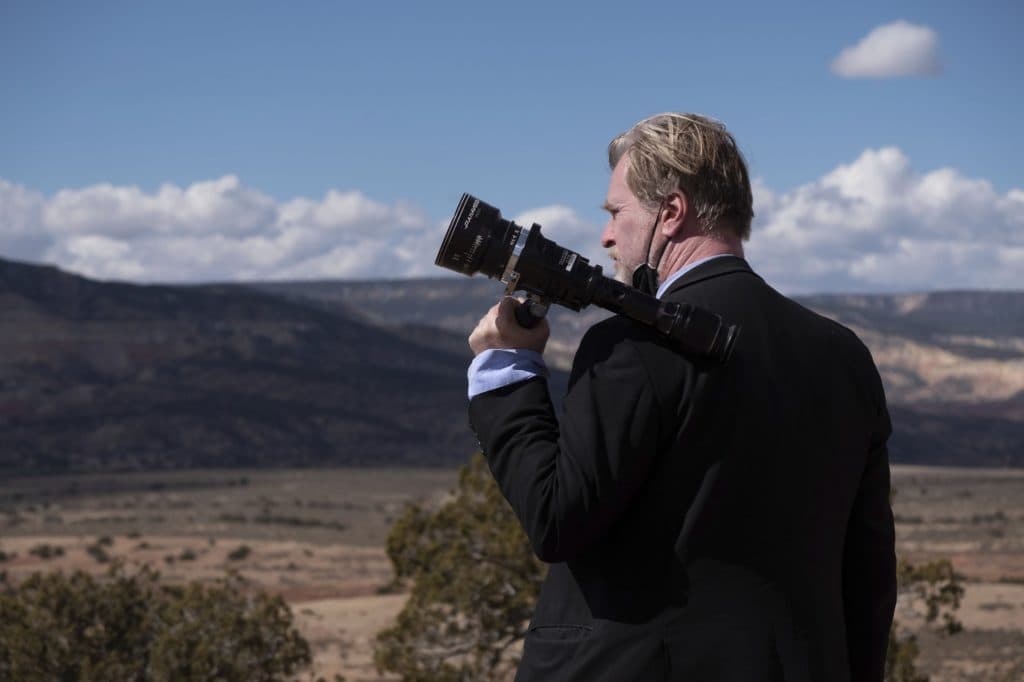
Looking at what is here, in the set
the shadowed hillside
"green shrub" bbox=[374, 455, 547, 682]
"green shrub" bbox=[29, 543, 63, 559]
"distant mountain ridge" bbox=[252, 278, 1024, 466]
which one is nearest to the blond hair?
"green shrub" bbox=[374, 455, 547, 682]

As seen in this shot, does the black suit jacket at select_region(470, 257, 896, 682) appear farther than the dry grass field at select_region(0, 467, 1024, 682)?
No

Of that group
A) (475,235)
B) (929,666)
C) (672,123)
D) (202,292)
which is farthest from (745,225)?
(202,292)

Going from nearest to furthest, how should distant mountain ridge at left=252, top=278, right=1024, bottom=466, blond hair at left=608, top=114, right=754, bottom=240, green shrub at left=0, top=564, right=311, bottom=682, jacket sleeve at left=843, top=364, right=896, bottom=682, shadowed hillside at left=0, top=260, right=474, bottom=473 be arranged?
1. blond hair at left=608, top=114, right=754, bottom=240
2. jacket sleeve at left=843, top=364, right=896, bottom=682
3. green shrub at left=0, top=564, right=311, bottom=682
4. shadowed hillside at left=0, top=260, right=474, bottom=473
5. distant mountain ridge at left=252, top=278, right=1024, bottom=466

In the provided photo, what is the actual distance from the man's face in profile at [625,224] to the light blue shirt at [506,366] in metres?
0.09

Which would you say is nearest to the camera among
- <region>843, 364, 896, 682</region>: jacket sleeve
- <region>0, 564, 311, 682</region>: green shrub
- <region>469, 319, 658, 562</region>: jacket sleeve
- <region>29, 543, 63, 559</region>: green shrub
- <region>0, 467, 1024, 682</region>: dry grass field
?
<region>469, 319, 658, 562</region>: jacket sleeve

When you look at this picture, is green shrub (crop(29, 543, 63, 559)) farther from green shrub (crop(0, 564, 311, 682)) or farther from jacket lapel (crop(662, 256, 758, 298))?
jacket lapel (crop(662, 256, 758, 298))

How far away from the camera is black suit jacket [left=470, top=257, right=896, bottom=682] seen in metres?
2.07

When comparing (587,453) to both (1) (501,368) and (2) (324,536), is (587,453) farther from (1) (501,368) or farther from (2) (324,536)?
(2) (324,536)

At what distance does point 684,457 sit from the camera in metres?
2.10

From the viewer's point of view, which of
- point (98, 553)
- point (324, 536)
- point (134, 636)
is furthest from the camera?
point (324, 536)

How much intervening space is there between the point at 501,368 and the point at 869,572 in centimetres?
80

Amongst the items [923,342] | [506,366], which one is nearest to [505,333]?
[506,366]

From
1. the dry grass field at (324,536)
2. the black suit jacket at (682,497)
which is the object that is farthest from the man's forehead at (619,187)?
the dry grass field at (324,536)

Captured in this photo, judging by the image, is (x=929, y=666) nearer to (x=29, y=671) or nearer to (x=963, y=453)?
(x=29, y=671)
